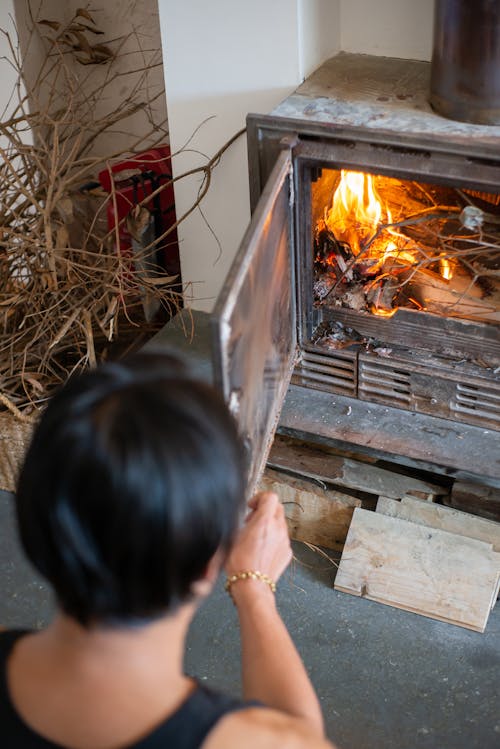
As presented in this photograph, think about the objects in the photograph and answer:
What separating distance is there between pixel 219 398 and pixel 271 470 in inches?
66.1

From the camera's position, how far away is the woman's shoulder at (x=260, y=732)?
0.96m

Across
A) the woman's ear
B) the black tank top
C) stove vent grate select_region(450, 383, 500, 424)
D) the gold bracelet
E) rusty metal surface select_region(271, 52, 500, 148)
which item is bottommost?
stove vent grate select_region(450, 383, 500, 424)

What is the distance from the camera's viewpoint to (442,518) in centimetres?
242

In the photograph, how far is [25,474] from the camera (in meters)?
0.90

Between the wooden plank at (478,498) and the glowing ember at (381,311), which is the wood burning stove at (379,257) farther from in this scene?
the wooden plank at (478,498)

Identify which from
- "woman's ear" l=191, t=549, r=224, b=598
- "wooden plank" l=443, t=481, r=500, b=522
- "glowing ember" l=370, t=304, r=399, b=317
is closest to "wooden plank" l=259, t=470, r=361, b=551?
"wooden plank" l=443, t=481, r=500, b=522

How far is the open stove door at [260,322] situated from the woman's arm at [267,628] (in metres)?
0.26

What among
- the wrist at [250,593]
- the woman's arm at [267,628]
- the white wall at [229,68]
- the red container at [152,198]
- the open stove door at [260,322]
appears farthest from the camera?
the red container at [152,198]

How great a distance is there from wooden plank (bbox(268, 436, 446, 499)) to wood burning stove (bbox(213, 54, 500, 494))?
0.13m

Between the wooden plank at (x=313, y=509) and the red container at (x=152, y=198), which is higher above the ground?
the red container at (x=152, y=198)

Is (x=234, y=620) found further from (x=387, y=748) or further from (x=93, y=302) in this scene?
(x=93, y=302)

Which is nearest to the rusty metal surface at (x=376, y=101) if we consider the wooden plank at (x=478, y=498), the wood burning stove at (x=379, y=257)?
the wood burning stove at (x=379, y=257)

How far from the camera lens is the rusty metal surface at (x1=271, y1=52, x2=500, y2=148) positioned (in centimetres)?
206

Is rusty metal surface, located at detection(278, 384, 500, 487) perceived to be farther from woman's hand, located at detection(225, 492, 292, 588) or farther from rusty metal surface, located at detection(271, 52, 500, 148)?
woman's hand, located at detection(225, 492, 292, 588)
